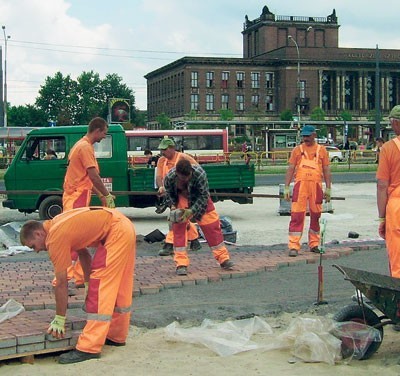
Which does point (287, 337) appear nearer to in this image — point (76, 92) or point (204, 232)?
point (204, 232)

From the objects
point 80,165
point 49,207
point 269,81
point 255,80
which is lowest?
point 49,207

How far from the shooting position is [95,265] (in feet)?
20.8

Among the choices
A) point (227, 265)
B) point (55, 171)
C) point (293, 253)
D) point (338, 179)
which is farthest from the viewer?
point (338, 179)

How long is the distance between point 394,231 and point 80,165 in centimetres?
385

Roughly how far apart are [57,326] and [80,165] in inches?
125

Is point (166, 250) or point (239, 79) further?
point (239, 79)

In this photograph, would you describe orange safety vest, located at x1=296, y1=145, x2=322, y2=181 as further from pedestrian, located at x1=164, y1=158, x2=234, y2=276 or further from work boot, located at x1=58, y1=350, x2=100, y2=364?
work boot, located at x1=58, y1=350, x2=100, y2=364

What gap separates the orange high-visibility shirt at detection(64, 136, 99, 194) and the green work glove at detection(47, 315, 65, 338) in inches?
120

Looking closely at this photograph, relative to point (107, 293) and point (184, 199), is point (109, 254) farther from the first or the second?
point (184, 199)

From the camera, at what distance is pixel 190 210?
937cm

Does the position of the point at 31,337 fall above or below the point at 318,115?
below

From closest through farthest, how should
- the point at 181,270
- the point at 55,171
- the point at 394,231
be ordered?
1. the point at 394,231
2. the point at 181,270
3. the point at 55,171

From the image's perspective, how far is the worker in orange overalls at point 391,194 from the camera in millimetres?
6727

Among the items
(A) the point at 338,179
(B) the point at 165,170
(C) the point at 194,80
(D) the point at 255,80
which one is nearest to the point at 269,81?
(D) the point at 255,80
